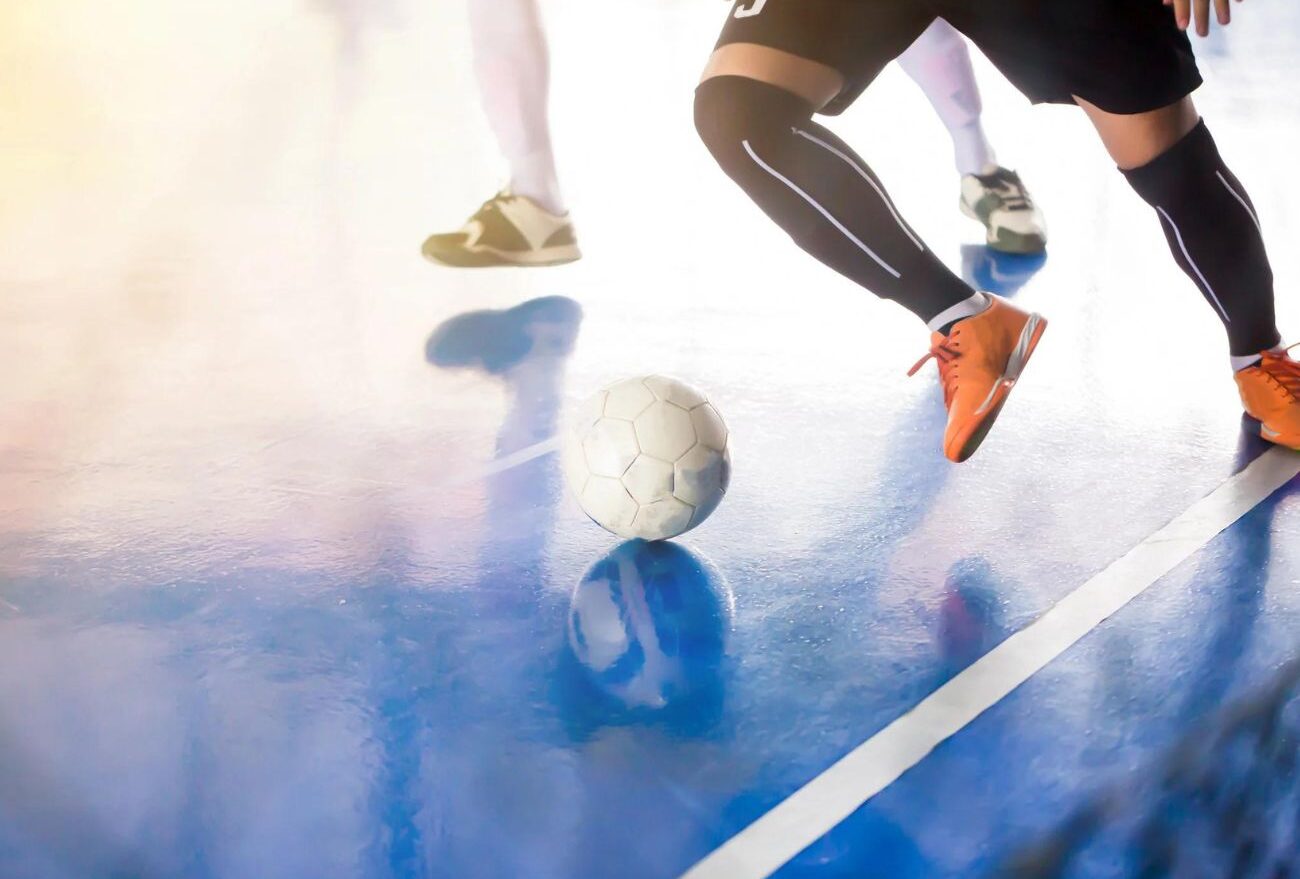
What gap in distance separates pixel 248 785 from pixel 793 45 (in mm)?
1518

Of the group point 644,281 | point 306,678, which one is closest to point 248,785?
point 306,678

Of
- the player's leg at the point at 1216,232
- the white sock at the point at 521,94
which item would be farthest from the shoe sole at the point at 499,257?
the player's leg at the point at 1216,232

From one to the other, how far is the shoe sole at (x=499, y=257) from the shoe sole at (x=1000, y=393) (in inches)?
58.9

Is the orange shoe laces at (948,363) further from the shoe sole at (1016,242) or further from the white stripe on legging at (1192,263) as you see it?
the shoe sole at (1016,242)

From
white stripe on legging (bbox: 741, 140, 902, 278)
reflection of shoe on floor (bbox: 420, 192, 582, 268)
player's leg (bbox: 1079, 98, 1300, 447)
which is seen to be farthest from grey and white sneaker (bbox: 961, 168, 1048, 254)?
white stripe on legging (bbox: 741, 140, 902, 278)

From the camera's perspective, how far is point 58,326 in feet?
→ 10.1

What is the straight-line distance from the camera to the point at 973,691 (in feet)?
5.79

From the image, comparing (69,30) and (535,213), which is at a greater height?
(69,30)

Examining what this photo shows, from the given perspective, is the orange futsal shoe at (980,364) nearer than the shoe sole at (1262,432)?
Yes

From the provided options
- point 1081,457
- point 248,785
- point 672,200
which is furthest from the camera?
point 672,200

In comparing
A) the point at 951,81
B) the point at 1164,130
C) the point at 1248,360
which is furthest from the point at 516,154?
the point at 1248,360

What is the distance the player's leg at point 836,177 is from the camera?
89.8 inches

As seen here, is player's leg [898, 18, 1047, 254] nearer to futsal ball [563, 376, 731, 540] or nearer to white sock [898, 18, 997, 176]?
white sock [898, 18, 997, 176]

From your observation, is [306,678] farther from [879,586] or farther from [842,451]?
[842,451]
